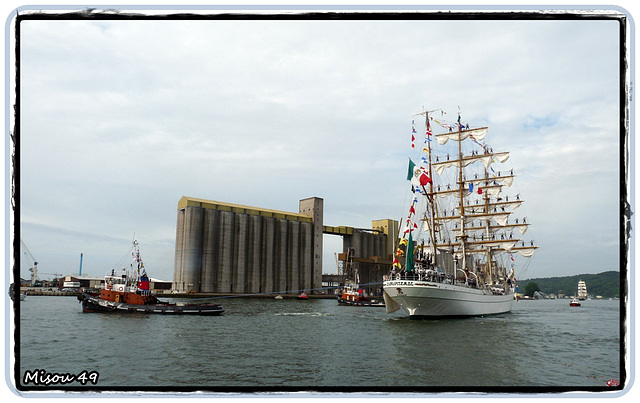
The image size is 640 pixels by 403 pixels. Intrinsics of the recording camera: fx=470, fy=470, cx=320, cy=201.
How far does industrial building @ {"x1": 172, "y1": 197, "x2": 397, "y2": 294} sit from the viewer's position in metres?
93.9

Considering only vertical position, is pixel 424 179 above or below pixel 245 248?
above

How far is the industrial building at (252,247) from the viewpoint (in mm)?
93900

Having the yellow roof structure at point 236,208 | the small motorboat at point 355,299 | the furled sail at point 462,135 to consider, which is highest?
the furled sail at point 462,135

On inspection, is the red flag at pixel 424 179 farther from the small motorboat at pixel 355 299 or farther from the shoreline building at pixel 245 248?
the shoreline building at pixel 245 248

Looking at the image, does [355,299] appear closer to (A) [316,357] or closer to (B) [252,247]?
(B) [252,247]

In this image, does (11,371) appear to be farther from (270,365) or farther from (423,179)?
(423,179)

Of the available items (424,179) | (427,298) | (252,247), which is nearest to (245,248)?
(252,247)

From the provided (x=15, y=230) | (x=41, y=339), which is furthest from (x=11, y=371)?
(x=41, y=339)

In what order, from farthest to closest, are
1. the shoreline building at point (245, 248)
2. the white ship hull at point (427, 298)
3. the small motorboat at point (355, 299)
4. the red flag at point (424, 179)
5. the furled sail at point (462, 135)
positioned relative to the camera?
1. the shoreline building at point (245, 248)
2. the small motorboat at point (355, 299)
3. the furled sail at point (462, 135)
4. the white ship hull at point (427, 298)
5. the red flag at point (424, 179)

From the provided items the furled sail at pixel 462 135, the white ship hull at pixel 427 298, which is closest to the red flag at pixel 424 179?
the white ship hull at pixel 427 298

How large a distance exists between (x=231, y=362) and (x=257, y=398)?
12.6m

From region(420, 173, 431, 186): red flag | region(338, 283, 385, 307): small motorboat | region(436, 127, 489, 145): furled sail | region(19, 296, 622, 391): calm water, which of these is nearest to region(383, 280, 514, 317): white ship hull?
region(19, 296, 622, 391): calm water

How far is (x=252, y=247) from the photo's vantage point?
106 metres

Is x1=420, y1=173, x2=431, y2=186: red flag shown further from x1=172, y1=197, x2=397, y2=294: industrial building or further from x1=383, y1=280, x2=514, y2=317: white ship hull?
x1=172, y1=197, x2=397, y2=294: industrial building
